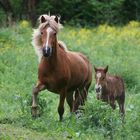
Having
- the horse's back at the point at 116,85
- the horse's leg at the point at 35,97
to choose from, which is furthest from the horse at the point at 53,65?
the horse's back at the point at 116,85

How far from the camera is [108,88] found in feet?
42.7

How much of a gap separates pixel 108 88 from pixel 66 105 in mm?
2088

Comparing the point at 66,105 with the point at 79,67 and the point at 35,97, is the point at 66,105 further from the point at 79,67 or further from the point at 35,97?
the point at 35,97

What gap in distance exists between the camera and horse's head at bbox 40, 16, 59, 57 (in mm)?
10789

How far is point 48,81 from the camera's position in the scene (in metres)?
11.2

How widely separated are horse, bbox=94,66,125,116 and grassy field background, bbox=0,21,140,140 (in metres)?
0.27

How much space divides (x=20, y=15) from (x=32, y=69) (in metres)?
16.2

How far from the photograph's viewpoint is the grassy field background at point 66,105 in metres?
10.1

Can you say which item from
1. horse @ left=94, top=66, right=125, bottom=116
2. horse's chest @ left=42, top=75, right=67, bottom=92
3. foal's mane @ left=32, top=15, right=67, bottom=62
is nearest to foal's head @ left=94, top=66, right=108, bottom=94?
horse @ left=94, top=66, right=125, bottom=116

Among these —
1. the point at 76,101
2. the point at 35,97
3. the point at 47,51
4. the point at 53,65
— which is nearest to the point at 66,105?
the point at 76,101

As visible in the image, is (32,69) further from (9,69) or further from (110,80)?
(110,80)

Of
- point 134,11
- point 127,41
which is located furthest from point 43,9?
point 127,41

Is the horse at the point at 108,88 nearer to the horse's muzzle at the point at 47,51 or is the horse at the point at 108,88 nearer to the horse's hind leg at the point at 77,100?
the horse's hind leg at the point at 77,100

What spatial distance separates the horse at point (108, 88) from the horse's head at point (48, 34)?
157 cm
